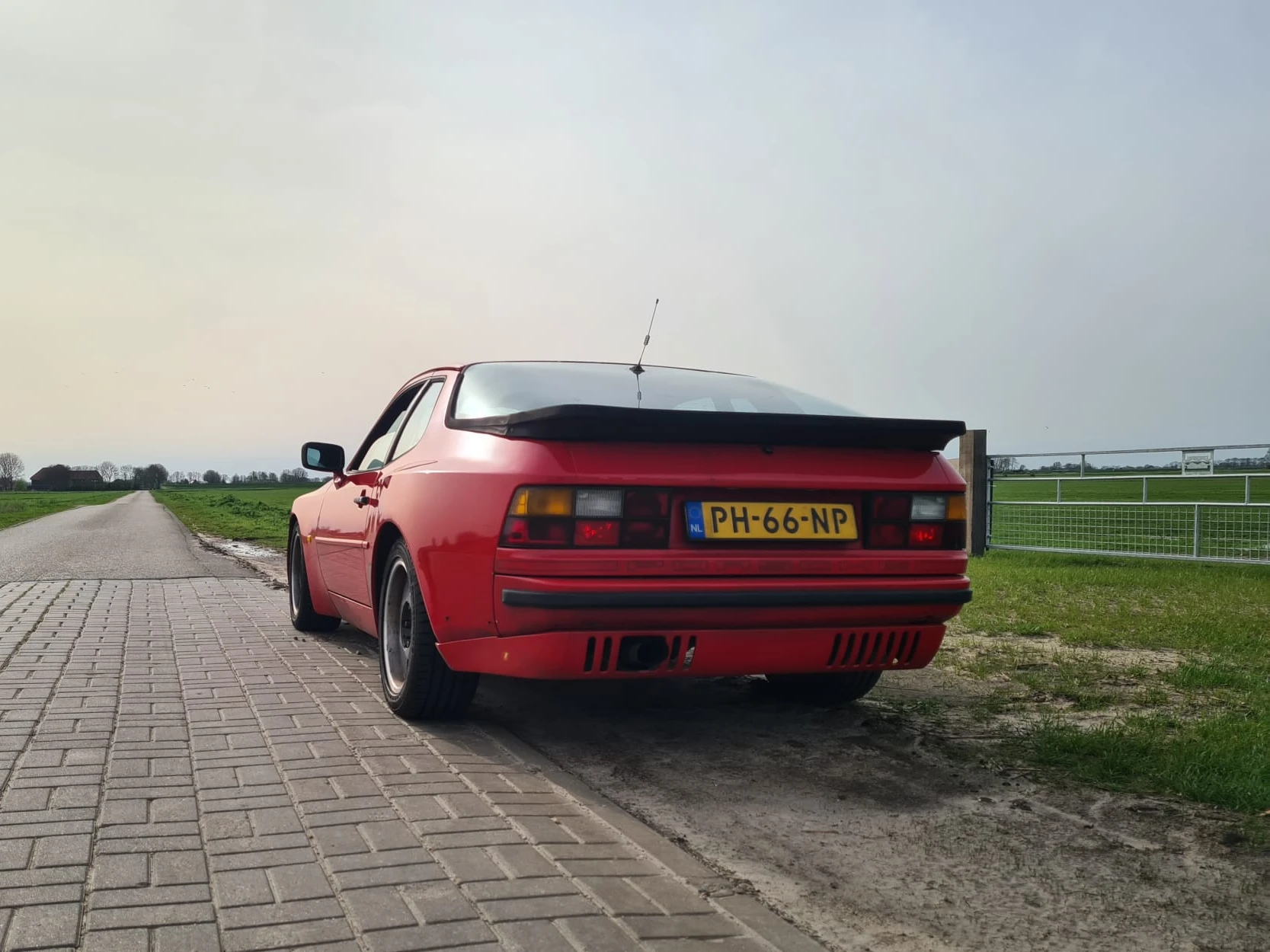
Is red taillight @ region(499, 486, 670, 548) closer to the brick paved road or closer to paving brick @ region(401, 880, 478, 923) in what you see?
the brick paved road

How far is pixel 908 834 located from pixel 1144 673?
312 cm

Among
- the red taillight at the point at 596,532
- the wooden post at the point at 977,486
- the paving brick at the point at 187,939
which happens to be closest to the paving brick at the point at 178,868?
the paving brick at the point at 187,939

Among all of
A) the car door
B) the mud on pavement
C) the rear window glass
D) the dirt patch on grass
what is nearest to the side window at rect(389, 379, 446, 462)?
the car door

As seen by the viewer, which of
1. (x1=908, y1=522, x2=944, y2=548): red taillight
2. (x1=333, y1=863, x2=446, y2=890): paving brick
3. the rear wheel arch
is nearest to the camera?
(x1=333, y1=863, x2=446, y2=890): paving brick

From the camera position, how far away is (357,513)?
229 inches

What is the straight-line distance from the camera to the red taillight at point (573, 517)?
396 cm

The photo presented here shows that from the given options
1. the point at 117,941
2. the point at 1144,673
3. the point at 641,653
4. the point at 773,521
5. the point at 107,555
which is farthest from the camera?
the point at 107,555

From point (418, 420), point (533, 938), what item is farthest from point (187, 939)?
point (418, 420)

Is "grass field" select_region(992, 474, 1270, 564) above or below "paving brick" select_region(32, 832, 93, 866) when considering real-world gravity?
above

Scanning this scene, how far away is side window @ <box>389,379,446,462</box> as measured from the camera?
527 centimetres

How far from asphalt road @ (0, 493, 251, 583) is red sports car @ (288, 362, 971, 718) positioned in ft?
29.6

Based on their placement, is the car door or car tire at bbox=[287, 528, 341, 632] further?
car tire at bbox=[287, 528, 341, 632]

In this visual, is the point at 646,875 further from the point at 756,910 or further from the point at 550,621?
the point at 550,621

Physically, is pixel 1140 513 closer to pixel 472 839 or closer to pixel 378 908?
pixel 472 839
